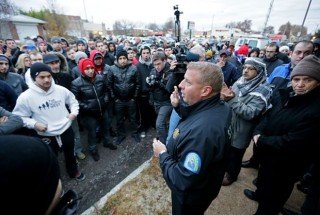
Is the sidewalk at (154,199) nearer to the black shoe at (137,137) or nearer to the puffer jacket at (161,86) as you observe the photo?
the black shoe at (137,137)

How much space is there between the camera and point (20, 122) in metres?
2.78

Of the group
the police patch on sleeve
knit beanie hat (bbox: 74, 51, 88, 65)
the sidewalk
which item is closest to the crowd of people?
the police patch on sleeve

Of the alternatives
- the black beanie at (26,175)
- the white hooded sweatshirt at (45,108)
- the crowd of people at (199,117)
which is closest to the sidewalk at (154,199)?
the crowd of people at (199,117)

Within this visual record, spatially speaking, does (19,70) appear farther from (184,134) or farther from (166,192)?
(184,134)

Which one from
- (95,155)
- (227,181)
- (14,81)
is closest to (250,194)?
(227,181)

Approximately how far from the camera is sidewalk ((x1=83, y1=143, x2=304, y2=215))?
2.77m

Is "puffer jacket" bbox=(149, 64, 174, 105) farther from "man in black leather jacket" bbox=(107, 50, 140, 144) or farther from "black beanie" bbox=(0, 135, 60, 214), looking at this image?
"black beanie" bbox=(0, 135, 60, 214)

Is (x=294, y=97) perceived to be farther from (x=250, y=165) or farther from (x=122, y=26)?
(x=122, y=26)

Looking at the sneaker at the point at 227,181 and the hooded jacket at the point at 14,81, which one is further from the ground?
the hooded jacket at the point at 14,81

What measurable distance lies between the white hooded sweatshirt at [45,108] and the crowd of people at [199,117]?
13mm

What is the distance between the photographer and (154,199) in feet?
9.75

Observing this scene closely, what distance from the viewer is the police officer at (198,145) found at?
1492 mm

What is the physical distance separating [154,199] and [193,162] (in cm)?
183

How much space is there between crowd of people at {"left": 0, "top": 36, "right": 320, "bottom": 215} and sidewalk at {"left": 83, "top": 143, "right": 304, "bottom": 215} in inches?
6.5
